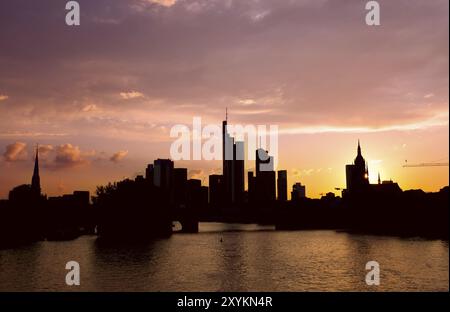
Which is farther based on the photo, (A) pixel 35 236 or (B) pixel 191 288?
(A) pixel 35 236

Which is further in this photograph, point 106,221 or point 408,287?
point 106,221

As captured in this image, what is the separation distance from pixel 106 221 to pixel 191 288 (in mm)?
112638

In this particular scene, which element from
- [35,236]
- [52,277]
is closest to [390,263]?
[52,277]

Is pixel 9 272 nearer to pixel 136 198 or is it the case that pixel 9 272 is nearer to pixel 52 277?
pixel 52 277

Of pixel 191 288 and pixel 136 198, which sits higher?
pixel 136 198

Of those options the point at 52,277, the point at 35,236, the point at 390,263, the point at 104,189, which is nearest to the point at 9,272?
the point at 52,277

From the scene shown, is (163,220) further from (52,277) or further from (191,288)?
(191,288)

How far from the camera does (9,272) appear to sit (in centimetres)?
8006

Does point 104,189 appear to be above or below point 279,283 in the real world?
above

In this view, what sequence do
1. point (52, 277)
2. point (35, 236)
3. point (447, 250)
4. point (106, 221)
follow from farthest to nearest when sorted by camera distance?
point (106, 221) < point (35, 236) < point (447, 250) < point (52, 277)
